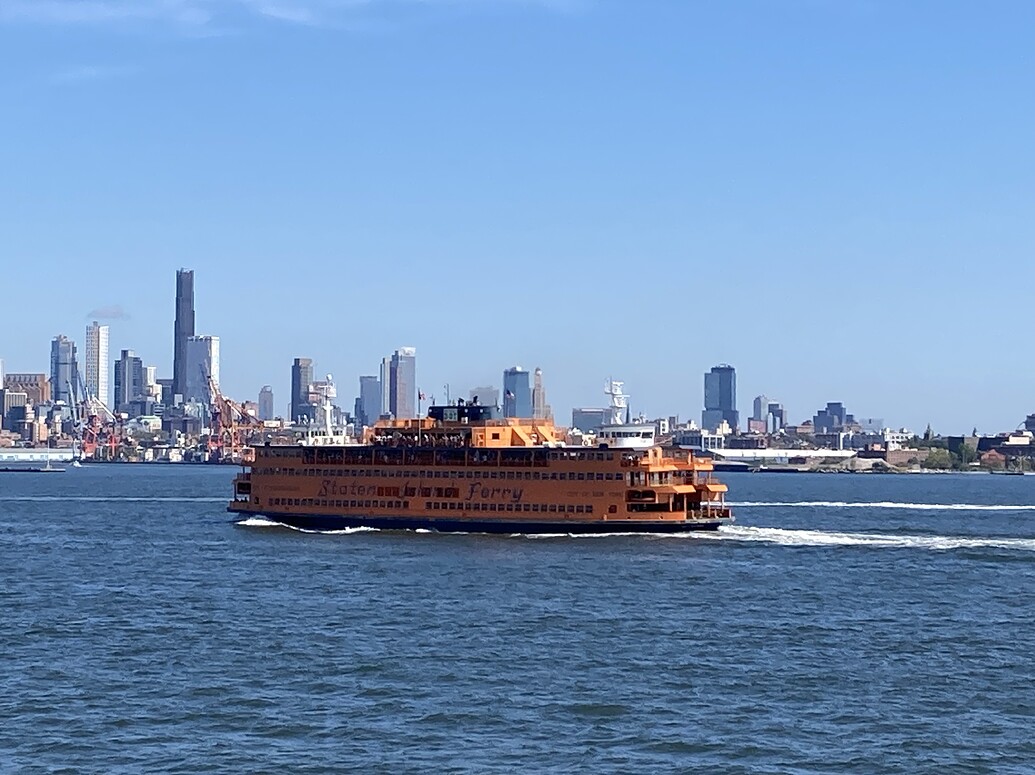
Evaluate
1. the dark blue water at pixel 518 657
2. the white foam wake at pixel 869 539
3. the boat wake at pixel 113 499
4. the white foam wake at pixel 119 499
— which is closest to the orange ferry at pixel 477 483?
the white foam wake at pixel 869 539

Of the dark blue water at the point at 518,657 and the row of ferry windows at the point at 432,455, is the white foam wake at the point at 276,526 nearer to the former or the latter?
the row of ferry windows at the point at 432,455

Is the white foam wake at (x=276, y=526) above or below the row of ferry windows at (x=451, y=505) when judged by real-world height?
below

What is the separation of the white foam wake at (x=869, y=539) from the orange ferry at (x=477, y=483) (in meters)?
Result: 1.77

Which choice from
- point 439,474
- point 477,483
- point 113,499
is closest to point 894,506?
point 477,483

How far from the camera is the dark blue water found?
3422cm

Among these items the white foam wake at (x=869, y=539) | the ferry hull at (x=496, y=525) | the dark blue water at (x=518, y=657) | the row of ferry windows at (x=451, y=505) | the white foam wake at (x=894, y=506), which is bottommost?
the dark blue water at (x=518, y=657)

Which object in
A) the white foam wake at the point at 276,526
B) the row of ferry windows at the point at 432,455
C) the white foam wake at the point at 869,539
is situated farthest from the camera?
the white foam wake at the point at 276,526

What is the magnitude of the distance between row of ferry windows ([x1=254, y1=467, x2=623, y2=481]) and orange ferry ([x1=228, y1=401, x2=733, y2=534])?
56 mm

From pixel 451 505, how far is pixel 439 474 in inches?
73.9

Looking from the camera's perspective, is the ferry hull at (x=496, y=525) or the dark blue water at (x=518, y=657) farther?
the ferry hull at (x=496, y=525)

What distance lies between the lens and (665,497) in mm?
86938

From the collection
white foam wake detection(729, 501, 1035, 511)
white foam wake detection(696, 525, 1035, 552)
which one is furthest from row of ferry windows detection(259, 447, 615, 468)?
white foam wake detection(729, 501, 1035, 511)

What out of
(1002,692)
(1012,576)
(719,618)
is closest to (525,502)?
(1012,576)

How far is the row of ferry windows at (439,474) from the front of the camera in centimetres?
8681
